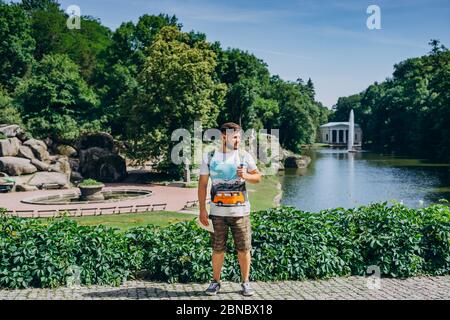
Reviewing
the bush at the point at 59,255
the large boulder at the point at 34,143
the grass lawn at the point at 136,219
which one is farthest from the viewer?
the large boulder at the point at 34,143

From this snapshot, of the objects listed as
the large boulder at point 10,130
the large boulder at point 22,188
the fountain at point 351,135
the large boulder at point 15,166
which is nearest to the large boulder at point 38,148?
the large boulder at point 10,130

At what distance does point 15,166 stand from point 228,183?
106ft

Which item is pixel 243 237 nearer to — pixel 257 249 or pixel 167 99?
pixel 257 249

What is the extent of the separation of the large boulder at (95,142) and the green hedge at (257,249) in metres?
34.2

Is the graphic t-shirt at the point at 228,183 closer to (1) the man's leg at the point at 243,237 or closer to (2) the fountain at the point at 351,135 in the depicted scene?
(1) the man's leg at the point at 243,237

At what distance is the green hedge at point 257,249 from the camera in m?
7.82

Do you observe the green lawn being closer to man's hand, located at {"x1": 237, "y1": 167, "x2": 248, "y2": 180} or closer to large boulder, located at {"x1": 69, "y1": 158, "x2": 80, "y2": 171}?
man's hand, located at {"x1": 237, "y1": 167, "x2": 248, "y2": 180}

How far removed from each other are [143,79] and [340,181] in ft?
58.6

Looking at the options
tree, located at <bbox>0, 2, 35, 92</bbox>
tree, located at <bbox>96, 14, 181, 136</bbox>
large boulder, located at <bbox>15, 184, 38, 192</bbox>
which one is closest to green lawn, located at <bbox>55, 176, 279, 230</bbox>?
large boulder, located at <bbox>15, 184, 38, 192</bbox>

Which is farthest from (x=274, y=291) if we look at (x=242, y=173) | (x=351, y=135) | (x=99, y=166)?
(x=351, y=135)

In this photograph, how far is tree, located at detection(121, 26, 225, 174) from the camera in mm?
40328

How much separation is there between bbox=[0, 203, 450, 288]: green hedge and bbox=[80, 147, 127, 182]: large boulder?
3188cm

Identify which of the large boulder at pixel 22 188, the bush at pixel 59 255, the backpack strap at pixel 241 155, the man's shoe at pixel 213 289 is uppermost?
the backpack strap at pixel 241 155
